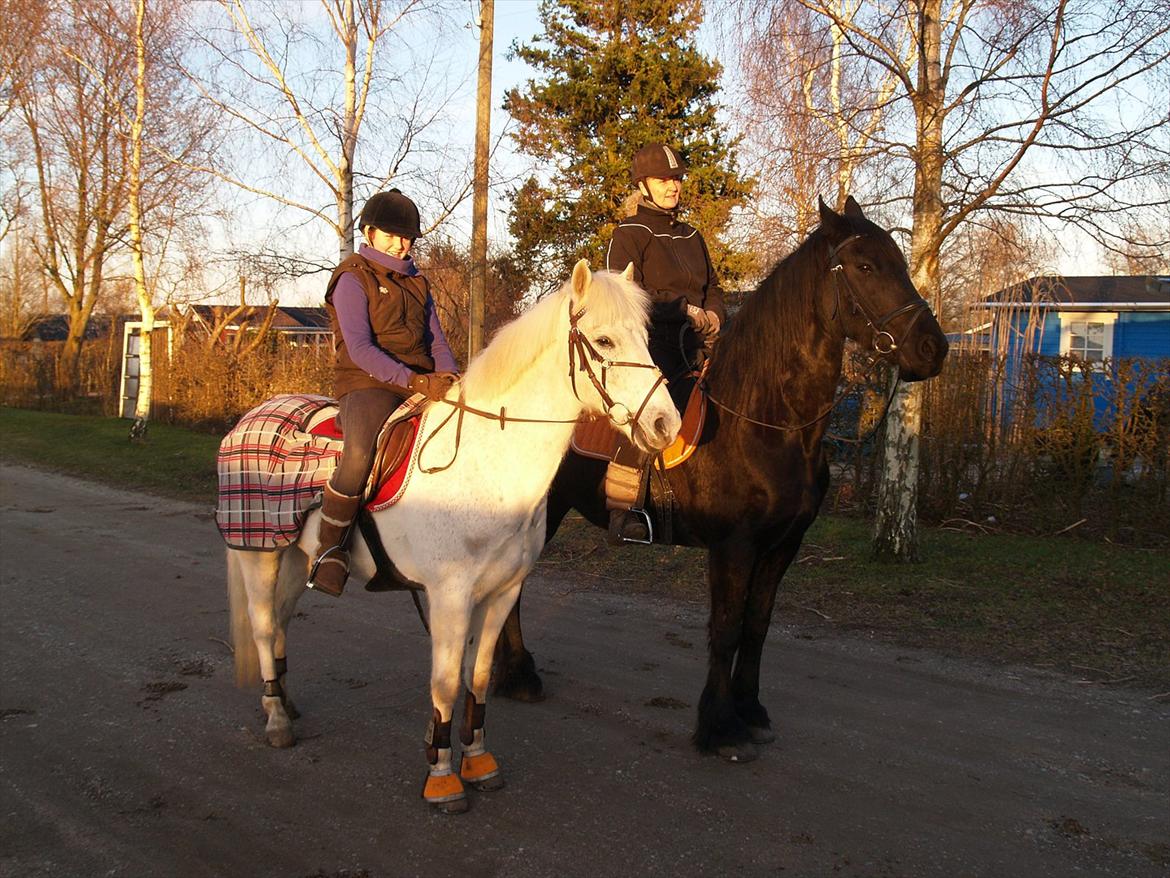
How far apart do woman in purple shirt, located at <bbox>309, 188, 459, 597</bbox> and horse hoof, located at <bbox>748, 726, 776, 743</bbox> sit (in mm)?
2226

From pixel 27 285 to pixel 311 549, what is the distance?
5178 centimetres

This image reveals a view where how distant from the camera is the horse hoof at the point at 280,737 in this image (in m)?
4.31

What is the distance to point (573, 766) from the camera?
411 centimetres

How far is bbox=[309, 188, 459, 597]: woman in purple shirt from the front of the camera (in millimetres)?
3967

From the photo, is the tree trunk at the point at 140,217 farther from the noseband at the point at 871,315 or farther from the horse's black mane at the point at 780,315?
the noseband at the point at 871,315

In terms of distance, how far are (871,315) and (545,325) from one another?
166 cm

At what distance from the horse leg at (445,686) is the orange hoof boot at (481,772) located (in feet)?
0.44

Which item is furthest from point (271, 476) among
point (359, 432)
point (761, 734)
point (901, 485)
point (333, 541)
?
point (901, 485)

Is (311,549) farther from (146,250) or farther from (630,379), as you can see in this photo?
(146,250)

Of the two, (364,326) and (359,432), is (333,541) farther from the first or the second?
(364,326)

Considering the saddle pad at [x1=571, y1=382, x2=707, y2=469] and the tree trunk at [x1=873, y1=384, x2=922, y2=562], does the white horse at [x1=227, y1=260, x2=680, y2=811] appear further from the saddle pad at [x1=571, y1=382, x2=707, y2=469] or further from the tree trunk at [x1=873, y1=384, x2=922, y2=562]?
the tree trunk at [x1=873, y1=384, x2=922, y2=562]

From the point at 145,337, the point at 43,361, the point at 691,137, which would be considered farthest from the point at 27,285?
the point at 691,137

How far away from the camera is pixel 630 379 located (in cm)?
342

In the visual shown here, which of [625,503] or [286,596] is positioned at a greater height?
[625,503]
